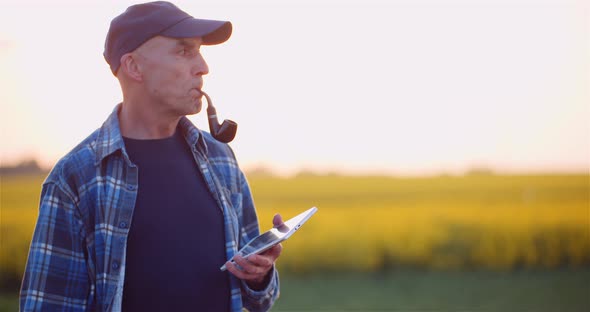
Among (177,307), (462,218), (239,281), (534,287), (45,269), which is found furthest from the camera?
(462,218)

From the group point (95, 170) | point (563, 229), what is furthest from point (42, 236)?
point (563, 229)

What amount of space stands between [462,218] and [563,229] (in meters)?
0.80

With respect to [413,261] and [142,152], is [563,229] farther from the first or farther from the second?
[142,152]

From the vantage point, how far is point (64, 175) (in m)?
1.75

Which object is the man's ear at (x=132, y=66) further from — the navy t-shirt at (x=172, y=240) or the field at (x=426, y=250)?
the field at (x=426, y=250)

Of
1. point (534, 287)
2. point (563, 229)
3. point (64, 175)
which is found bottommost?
point (534, 287)

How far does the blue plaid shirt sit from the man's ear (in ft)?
0.46

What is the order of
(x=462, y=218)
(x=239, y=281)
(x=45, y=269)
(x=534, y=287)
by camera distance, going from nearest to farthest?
1. (x=45, y=269)
2. (x=239, y=281)
3. (x=534, y=287)
4. (x=462, y=218)

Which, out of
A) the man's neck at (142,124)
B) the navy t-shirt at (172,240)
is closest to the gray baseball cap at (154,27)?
the man's neck at (142,124)

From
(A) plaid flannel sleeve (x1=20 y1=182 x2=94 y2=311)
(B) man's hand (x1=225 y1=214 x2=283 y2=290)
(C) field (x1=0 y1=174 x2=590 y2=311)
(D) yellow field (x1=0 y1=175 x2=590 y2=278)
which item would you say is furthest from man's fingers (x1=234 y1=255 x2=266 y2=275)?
(D) yellow field (x1=0 y1=175 x2=590 y2=278)

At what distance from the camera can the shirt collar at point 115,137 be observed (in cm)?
181

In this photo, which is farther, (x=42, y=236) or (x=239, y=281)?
(x=239, y=281)

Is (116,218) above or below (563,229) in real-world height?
above

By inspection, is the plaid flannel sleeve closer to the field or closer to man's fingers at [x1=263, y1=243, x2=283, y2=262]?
man's fingers at [x1=263, y1=243, x2=283, y2=262]
